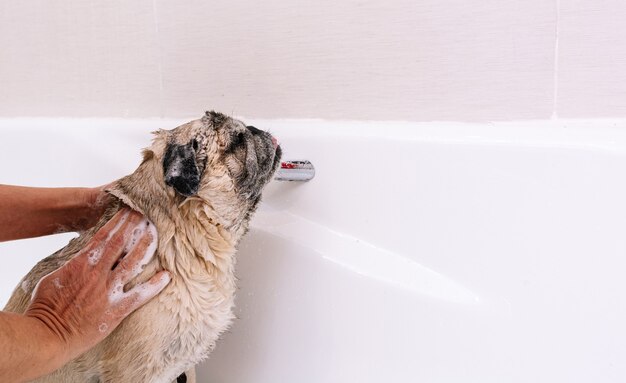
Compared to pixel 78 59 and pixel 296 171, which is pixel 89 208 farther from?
pixel 78 59

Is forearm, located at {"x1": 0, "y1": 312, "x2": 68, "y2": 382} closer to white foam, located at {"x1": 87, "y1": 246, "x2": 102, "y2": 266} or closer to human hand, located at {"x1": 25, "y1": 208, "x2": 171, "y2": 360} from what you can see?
human hand, located at {"x1": 25, "y1": 208, "x2": 171, "y2": 360}

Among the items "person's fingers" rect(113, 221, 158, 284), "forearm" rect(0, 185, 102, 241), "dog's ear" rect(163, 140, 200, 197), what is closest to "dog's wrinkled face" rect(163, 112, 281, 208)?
"dog's ear" rect(163, 140, 200, 197)

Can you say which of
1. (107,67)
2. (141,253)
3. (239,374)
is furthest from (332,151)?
(107,67)

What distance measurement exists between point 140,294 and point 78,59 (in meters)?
1.19

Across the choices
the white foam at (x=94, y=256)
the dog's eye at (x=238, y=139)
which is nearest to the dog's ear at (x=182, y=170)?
the dog's eye at (x=238, y=139)

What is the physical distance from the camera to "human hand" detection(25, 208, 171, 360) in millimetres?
1202

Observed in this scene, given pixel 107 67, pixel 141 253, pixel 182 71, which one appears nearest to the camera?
pixel 141 253

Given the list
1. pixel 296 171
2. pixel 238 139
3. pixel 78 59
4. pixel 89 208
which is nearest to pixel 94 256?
pixel 89 208

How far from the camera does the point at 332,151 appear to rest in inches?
61.6

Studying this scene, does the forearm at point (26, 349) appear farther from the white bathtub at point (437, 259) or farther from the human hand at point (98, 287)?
the white bathtub at point (437, 259)

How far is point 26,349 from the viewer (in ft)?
3.56

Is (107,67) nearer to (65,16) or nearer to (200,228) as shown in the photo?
(65,16)

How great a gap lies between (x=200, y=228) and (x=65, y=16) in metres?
1.20

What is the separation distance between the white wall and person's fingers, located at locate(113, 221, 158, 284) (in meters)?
0.57
